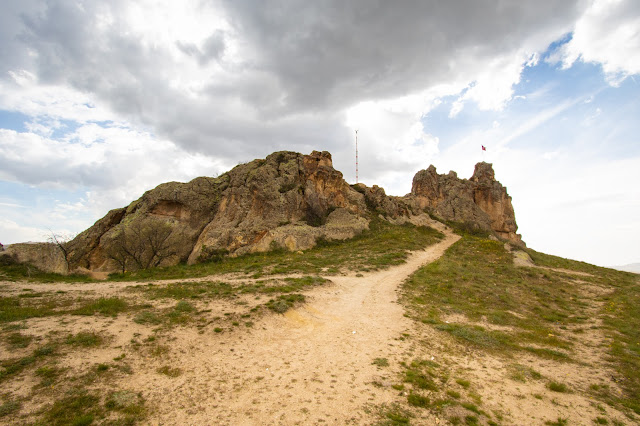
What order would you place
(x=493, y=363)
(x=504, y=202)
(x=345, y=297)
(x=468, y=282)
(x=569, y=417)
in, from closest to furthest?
(x=569, y=417)
(x=493, y=363)
(x=345, y=297)
(x=468, y=282)
(x=504, y=202)

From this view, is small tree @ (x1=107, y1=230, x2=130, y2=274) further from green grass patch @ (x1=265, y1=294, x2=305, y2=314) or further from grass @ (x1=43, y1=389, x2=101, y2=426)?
grass @ (x1=43, y1=389, x2=101, y2=426)

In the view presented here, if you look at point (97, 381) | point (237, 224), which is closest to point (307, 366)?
point (97, 381)

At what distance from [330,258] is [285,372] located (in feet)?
66.0

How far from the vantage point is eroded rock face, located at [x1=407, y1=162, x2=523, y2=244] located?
6253 centimetres

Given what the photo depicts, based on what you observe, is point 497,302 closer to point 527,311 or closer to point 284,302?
point 527,311

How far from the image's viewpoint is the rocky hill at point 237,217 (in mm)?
34156

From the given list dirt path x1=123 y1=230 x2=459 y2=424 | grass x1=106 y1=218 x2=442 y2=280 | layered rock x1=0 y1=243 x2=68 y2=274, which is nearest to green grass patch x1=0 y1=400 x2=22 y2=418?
dirt path x1=123 y1=230 x2=459 y2=424

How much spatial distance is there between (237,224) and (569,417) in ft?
114

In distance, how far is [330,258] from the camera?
29484mm

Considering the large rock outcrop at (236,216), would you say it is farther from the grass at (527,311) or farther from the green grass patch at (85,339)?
the green grass patch at (85,339)

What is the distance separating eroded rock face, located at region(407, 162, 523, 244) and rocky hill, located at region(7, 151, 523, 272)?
41.0ft

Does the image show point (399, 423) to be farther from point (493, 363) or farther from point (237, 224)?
point (237, 224)

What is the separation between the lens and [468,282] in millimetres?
23078

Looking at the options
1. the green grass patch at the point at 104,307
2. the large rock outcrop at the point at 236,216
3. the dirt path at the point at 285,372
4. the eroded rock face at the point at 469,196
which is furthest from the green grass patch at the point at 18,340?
the eroded rock face at the point at 469,196
